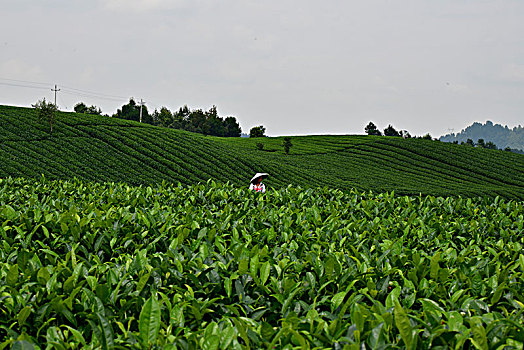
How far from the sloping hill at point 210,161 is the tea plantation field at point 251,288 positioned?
20864 mm

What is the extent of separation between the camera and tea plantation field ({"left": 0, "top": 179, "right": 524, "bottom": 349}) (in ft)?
6.38

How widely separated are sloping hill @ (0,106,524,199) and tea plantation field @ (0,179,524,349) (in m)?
20.9

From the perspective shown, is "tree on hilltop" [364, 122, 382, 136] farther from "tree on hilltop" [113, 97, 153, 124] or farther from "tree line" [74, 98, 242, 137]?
"tree on hilltop" [113, 97, 153, 124]

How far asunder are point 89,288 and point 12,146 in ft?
89.4

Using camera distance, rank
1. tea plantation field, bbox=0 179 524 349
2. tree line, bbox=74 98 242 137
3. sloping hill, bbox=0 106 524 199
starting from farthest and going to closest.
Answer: tree line, bbox=74 98 242 137, sloping hill, bbox=0 106 524 199, tea plantation field, bbox=0 179 524 349

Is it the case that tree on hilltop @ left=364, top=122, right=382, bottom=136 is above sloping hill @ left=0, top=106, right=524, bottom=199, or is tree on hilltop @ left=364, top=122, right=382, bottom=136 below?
above

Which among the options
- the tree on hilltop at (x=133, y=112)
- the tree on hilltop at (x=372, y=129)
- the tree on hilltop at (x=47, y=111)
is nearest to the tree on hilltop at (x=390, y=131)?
the tree on hilltop at (x=372, y=129)

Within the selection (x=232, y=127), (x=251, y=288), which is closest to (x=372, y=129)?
(x=232, y=127)

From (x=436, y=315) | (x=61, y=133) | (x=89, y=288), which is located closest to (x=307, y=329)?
(x=436, y=315)

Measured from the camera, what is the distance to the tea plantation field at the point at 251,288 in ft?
6.38

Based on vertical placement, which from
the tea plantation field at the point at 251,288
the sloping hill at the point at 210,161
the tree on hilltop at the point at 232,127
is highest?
the tree on hilltop at the point at 232,127

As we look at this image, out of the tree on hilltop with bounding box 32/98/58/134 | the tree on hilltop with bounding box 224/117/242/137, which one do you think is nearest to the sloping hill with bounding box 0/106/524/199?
the tree on hilltop with bounding box 32/98/58/134

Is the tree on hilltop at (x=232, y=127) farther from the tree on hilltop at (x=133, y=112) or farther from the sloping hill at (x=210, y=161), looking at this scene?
the sloping hill at (x=210, y=161)

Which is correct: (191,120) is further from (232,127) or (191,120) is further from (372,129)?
(372,129)
